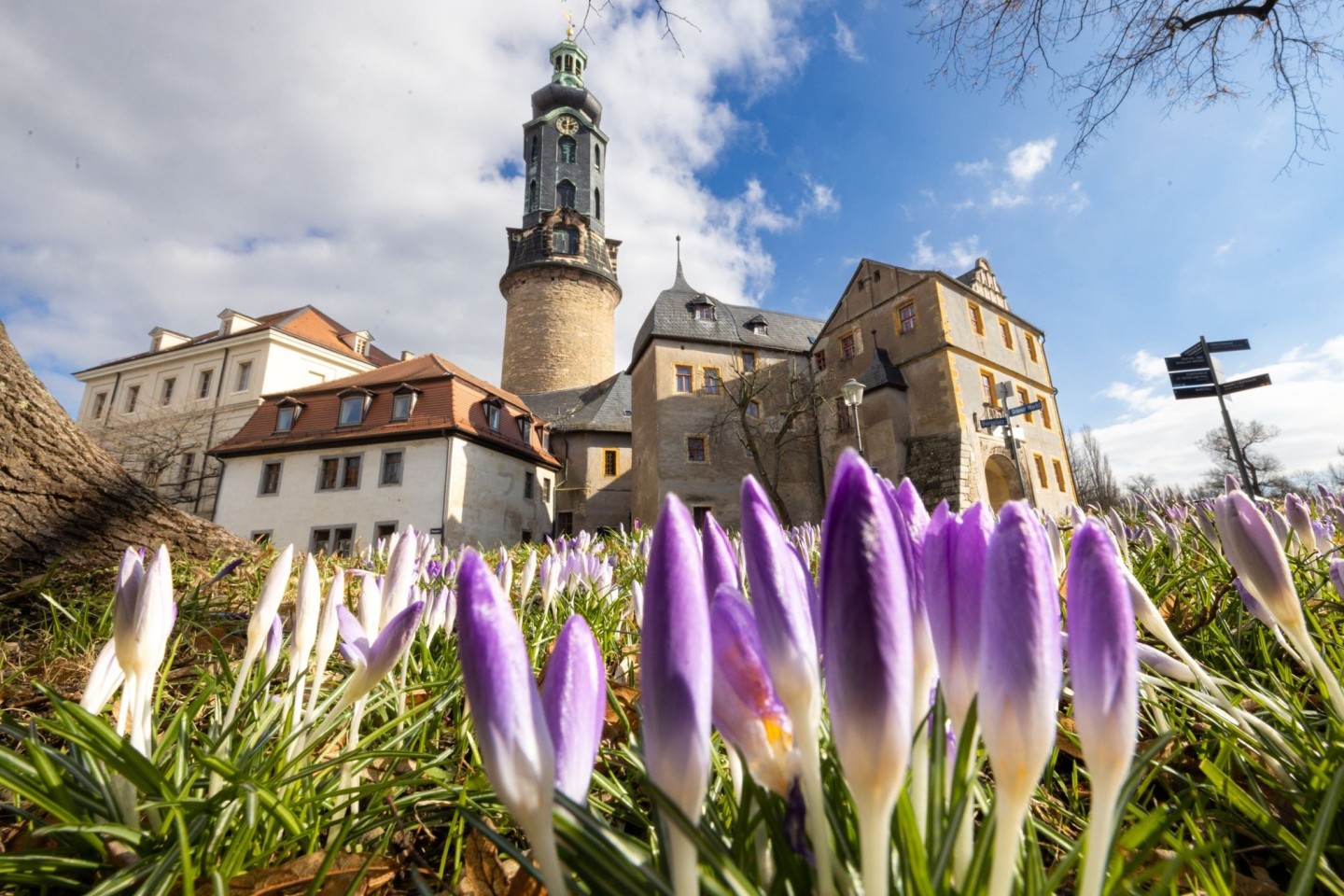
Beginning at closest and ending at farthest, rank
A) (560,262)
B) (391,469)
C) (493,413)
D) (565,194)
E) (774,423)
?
(391,469), (493,413), (774,423), (560,262), (565,194)

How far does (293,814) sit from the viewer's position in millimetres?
1062

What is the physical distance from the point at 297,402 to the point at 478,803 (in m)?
26.9

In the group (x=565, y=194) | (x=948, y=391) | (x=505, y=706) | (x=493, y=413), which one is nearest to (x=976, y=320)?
(x=948, y=391)

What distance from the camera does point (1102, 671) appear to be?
1.59 feet

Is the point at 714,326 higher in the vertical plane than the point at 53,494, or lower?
higher

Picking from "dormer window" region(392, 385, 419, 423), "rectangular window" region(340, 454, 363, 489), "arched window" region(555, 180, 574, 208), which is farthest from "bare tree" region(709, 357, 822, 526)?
"arched window" region(555, 180, 574, 208)

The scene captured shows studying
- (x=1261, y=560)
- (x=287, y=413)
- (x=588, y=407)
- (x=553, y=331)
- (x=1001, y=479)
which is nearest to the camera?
(x=1261, y=560)

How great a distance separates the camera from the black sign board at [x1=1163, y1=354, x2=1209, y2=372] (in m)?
7.93

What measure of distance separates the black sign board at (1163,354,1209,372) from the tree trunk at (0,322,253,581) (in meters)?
10.8

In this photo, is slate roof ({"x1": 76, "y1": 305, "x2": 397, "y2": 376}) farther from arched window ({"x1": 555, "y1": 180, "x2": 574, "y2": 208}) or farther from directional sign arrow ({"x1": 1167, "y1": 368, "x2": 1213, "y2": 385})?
directional sign arrow ({"x1": 1167, "y1": 368, "x2": 1213, "y2": 385})

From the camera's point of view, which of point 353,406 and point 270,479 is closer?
point 270,479

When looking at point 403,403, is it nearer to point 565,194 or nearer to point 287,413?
point 287,413

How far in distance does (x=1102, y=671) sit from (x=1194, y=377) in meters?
10.1

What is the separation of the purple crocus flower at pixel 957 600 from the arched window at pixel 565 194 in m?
44.8
